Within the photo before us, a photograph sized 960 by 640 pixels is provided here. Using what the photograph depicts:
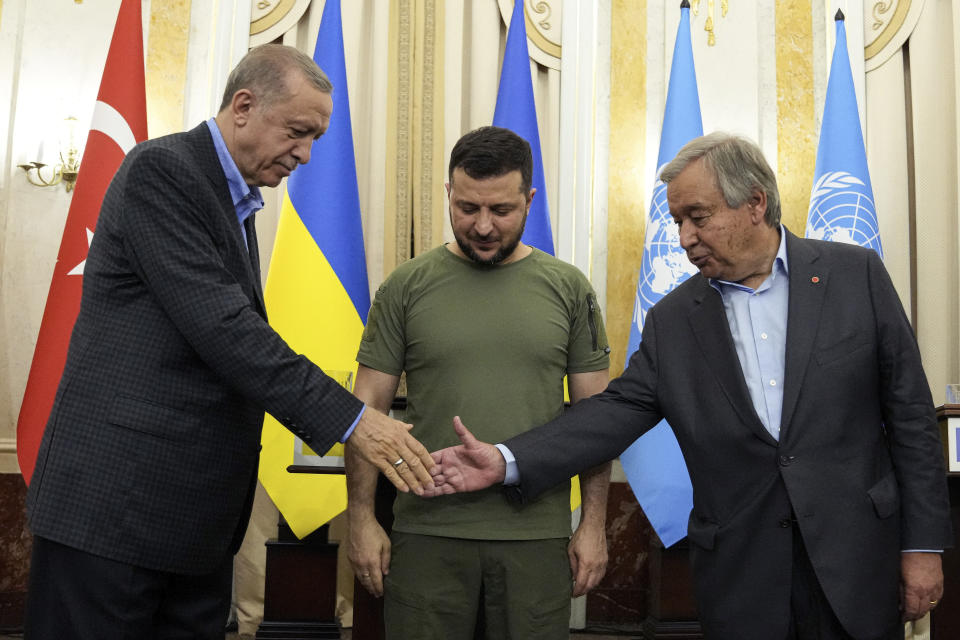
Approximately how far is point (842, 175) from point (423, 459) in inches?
127

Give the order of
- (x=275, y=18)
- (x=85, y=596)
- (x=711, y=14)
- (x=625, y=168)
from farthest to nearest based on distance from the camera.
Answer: (x=711, y=14) < (x=625, y=168) < (x=275, y=18) < (x=85, y=596)

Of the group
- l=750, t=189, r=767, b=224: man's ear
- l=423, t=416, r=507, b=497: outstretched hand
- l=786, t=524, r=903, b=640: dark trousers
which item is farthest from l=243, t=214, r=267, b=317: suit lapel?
l=786, t=524, r=903, b=640: dark trousers

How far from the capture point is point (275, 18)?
498 cm

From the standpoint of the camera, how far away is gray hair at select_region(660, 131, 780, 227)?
84.2 inches

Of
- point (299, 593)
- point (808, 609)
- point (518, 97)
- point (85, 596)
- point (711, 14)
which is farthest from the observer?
point (711, 14)

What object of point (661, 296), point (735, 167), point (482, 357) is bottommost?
point (482, 357)

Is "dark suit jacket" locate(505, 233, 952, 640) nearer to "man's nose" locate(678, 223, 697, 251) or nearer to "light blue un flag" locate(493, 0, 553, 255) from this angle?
"man's nose" locate(678, 223, 697, 251)

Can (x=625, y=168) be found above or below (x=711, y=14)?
below

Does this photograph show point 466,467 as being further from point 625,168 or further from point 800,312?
point 625,168

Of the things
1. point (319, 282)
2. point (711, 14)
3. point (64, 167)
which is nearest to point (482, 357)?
point (319, 282)

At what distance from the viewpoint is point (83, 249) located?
4012mm

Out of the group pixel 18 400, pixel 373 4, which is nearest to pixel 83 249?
pixel 18 400

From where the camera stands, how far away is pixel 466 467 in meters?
2.10

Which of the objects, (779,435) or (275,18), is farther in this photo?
(275,18)
